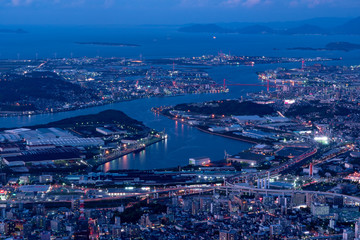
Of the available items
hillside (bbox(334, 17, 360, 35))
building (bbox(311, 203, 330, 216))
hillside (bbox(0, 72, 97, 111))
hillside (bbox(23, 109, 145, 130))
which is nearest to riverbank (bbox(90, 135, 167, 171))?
hillside (bbox(23, 109, 145, 130))

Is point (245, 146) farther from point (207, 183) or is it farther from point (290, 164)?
point (207, 183)

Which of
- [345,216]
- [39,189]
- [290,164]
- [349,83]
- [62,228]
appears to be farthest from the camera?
A: [349,83]

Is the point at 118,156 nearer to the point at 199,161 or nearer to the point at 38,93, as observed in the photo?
the point at 199,161

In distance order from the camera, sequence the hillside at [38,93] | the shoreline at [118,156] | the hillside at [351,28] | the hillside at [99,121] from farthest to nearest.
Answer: the hillside at [351,28] → the hillside at [38,93] → the hillside at [99,121] → the shoreline at [118,156]

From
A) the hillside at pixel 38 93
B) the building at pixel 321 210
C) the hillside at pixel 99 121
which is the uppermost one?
the hillside at pixel 38 93

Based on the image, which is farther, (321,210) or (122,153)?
(122,153)

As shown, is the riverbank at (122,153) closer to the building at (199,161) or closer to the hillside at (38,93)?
the building at (199,161)

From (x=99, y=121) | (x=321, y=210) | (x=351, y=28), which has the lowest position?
(x=321, y=210)

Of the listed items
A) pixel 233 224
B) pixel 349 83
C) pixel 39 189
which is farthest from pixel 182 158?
pixel 349 83

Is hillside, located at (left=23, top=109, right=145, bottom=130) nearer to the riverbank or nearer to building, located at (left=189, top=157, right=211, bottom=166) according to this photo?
the riverbank

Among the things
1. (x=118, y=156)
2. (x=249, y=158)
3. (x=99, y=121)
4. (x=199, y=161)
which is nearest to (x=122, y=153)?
(x=118, y=156)

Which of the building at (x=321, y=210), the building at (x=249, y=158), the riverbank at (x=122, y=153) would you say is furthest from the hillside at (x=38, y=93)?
the building at (x=321, y=210)
